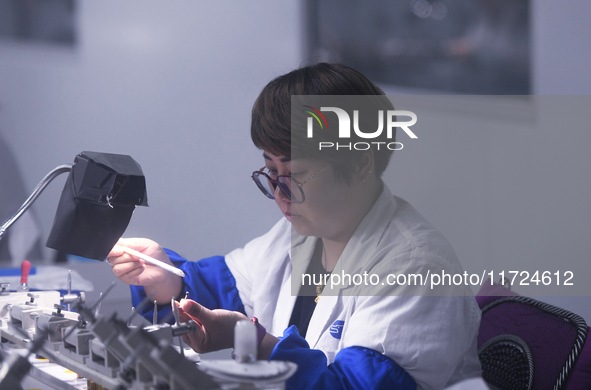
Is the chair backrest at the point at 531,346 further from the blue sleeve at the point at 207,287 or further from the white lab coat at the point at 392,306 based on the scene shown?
the blue sleeve at the point at 207,287

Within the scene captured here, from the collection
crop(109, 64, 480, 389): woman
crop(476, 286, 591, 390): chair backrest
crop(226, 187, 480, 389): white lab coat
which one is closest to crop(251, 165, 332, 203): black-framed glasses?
crop(109, 64, 480, 389): woman

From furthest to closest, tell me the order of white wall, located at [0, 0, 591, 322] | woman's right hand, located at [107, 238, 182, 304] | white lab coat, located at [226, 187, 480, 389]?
1. white wall, located at [0, 0, 591, 322]
2. woman's right hand, located at [107, 238, 182, 304]
3. white lab coat, located at [226, 187, 480, 389]

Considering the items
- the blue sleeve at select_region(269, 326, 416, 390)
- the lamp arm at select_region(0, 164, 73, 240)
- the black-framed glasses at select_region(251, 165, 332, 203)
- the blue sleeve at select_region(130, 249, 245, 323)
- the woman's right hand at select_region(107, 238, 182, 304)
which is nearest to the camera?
the blue sleeve at select_region(269, 326, 416, 390)

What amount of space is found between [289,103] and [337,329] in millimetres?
506

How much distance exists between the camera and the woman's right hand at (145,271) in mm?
1617

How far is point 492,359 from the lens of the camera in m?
1.56

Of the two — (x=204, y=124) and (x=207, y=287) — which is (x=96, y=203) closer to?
(x=207, y=287)

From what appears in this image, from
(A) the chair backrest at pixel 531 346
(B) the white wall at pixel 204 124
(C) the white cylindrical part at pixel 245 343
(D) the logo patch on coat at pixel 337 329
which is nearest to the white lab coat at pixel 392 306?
(D) the logo patch on coat at pixel 337 329

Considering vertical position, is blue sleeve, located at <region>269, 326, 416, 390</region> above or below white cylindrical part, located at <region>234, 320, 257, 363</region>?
below

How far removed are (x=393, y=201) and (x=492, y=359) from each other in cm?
43

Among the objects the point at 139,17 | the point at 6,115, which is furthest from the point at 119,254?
the point at 139,17

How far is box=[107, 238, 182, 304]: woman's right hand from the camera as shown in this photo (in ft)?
5.30

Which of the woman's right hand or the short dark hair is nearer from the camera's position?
the short dark hair

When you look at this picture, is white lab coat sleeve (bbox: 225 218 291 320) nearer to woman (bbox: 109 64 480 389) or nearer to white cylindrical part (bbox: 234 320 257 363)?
woman (bbox: 109 64 480 389)
